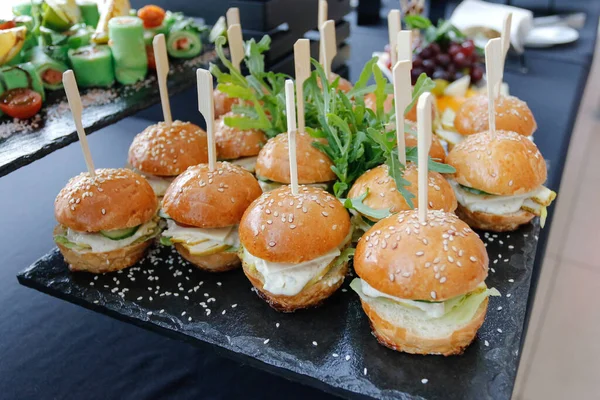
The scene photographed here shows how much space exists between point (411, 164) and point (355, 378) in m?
0.81

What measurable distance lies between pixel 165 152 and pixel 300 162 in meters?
0.60

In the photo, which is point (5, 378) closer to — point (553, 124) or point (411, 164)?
point (411, 164)

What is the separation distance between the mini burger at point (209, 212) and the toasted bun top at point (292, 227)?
17 cm

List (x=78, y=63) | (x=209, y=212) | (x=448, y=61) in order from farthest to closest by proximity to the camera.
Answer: (x=448, y=61) < (x=78, y=63) < (x=209, y=212)

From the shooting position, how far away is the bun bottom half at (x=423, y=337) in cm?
160

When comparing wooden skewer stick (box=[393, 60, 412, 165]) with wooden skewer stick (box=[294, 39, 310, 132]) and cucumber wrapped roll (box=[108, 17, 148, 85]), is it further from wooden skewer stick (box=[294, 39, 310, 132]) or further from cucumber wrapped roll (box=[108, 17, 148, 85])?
cucumber wrapped roll (box=[108, 17, 148, 85])

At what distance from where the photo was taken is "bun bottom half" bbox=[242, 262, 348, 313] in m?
1.80

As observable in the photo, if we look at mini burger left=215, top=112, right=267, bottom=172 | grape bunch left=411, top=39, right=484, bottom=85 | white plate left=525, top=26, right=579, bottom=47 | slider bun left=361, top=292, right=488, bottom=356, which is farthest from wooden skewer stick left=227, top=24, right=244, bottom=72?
white plate left=525, top=26, right=579, bottom=47

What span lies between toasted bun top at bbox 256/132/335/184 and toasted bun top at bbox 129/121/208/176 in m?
0.34

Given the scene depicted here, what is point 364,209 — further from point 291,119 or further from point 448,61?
point 448,61

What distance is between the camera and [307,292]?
1799 millimetres

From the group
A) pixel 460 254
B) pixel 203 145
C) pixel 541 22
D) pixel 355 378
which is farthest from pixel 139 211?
pixel 541 22

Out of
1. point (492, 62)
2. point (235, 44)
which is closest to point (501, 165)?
point (492, 62)

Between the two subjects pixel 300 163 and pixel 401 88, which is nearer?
pixel 401 88
